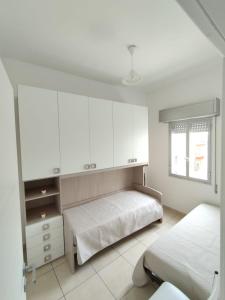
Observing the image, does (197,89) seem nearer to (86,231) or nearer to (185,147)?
(185,147)

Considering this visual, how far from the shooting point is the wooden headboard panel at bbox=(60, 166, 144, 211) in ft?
7.40

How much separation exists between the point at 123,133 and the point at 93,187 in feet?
3.38

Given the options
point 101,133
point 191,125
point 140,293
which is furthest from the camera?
point 191,125

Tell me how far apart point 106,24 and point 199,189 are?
2.69 m

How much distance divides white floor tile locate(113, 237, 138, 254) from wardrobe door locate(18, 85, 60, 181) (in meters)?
1.35

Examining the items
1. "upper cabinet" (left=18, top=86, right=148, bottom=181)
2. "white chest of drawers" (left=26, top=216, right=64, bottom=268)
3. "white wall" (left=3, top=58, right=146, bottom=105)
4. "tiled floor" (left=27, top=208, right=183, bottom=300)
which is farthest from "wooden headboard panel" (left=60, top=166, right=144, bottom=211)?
"white wall" (left=3, top=58, right=146, bottom=105)

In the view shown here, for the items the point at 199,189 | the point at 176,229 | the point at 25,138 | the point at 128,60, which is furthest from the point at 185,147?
the point at 25,138

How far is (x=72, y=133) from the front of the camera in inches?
76.6

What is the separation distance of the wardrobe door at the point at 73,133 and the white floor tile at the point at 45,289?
1.16 meters

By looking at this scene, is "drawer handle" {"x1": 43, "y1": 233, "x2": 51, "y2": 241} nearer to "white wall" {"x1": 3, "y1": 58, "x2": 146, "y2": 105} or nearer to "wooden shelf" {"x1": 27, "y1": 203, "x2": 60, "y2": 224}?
"wooden shelf" {"x1": 27, "y1": 203, "x2": 60, "y2": 224}

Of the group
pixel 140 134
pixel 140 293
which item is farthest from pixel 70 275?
pixel 140 134

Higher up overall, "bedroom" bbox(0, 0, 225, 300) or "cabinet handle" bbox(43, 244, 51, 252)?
"bedroom" bbox(0, 0, 225, 300)

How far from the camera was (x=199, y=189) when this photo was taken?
2584 millimetres

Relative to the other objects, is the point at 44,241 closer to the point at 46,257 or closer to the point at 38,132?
the point at 46,257
